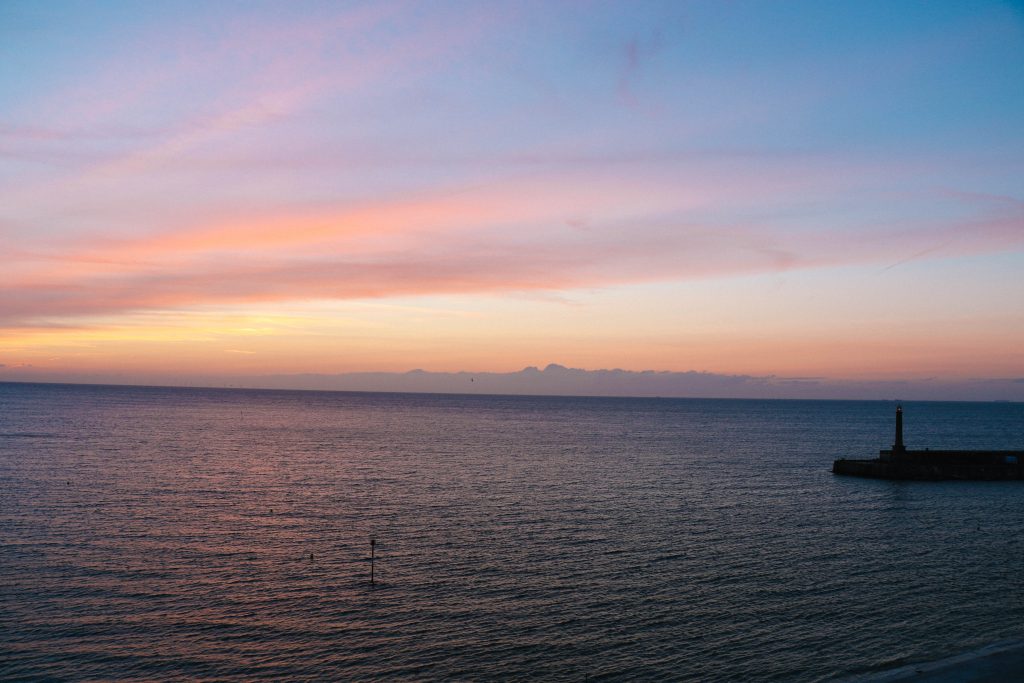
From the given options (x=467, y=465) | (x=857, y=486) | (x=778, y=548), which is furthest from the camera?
(x=467, y=465)

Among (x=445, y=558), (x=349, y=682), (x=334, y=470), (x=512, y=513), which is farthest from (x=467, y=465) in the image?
(x=349, y=682)

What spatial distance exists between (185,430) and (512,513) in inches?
4307

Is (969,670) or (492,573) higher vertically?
(969,670)

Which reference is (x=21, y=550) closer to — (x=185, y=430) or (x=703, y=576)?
(x=703, y=576)

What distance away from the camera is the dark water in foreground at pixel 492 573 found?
94.3ft

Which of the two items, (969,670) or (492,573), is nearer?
(969,670)

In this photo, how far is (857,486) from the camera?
259ft

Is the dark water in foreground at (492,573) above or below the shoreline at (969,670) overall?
below

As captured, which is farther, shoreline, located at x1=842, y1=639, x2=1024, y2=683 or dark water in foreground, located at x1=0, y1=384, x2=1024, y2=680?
dark water in foreground, located at x1=0, y1=384, x2=1024, y2=680

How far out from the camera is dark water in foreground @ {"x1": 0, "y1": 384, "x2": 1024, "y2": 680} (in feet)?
94.3

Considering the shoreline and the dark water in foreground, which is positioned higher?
the shoreline

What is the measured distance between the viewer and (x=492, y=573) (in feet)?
129

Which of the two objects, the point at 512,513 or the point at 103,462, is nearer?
the point at 512,513

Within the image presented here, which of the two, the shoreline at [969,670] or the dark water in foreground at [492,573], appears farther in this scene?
the dark water in foreground at [492,573]
